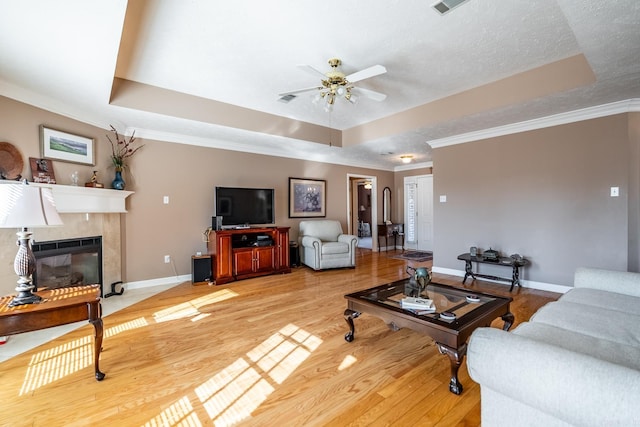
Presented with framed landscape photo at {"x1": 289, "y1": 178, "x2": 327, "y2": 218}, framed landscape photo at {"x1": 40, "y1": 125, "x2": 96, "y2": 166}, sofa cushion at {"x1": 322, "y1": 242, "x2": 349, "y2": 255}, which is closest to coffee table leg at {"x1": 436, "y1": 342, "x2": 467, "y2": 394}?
sofa cushion at {"x1": 322, "y1": 242, "x2": 349, "y2": 255}

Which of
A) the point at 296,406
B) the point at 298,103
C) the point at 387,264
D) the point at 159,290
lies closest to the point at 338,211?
the point at 387,264

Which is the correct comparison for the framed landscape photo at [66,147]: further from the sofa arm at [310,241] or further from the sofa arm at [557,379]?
the sofa arm at [557,379]

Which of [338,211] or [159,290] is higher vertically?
[338,211]

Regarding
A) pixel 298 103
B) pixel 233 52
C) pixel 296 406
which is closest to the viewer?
pixel 296 406

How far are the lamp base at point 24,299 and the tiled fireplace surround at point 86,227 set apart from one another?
1294 millimetres

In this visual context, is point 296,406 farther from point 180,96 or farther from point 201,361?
point 180,96

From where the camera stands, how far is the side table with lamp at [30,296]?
64.9 inches

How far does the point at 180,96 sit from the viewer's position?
11.4 ft

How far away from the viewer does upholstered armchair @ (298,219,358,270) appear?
16.6ft

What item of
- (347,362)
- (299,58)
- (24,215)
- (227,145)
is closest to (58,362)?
(24,215)

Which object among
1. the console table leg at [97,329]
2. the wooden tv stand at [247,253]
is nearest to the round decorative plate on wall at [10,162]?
the console table leg at [97,329]

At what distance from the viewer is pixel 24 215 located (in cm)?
169

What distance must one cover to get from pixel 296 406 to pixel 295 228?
4340 millimetres

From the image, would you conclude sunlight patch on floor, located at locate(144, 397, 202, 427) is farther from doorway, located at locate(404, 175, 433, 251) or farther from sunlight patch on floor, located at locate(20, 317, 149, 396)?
doorway, located at locate(404, 175, 433, 251)
